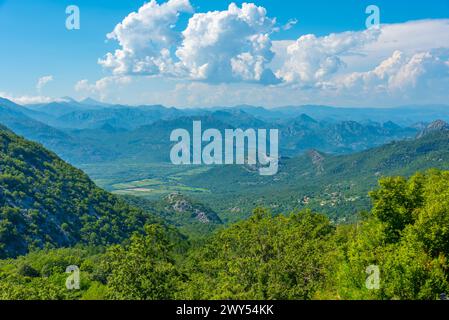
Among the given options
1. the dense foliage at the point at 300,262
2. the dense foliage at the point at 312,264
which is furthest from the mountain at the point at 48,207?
the dense foliage at the point at 312,264

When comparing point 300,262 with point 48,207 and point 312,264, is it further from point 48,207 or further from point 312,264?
point 48,207

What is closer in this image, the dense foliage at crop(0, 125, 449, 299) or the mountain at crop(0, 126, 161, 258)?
the dense foliage at crop(0, 125, 449, 299)

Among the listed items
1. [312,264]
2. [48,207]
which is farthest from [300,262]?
[48,207]

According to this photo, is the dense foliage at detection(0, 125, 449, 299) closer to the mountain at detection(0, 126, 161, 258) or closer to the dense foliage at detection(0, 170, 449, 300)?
the dense foliage at detection(0, 170, 449, 300)

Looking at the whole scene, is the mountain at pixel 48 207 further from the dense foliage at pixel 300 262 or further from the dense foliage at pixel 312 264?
the dense foliage at pixel 312 264

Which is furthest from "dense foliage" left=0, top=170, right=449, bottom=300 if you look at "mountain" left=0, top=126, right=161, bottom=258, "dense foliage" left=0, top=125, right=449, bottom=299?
"mountain" left=0, top=126, right=161, bottom=258

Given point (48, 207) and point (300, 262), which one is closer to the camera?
point (300, 262)

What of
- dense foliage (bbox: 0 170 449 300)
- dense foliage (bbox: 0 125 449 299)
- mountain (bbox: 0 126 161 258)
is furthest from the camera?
mountain (bbox: 0 126 161 258)

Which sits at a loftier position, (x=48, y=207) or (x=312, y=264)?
(x=312, y=264)

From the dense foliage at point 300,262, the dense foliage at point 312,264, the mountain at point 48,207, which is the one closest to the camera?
the dense foliage at point 312,264
